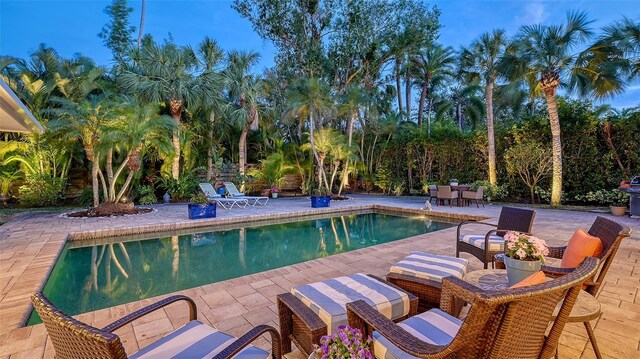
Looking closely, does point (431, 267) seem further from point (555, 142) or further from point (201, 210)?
point (555, 142)

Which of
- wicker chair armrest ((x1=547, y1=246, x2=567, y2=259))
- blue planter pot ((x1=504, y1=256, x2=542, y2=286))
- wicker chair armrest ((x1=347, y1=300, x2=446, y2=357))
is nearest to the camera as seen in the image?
wicker chair armrest ((x1=347, y1=300, x2=446, y2=357))

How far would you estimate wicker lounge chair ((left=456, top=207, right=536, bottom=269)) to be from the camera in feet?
11.3

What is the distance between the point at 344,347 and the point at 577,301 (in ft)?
5.75

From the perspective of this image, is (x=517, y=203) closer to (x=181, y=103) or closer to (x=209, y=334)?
(x=209, y=334)

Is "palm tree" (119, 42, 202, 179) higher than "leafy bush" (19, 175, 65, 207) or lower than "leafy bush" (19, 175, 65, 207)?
higher

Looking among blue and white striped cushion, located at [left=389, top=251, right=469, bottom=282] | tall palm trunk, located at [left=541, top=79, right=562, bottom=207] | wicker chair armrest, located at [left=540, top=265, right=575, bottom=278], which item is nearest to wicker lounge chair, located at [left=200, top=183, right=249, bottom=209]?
blue and white striped cushion, located at [left=389, top=251, right=469, bottom=282]

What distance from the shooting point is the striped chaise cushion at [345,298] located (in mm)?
1826

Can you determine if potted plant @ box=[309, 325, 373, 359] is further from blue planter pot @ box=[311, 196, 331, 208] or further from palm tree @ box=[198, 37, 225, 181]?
palm tree @ box=[198, 37, 225, 181]

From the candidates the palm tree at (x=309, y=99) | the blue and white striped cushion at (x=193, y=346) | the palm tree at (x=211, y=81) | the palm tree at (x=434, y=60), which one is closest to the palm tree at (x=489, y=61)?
the palm tree at (x=434, y=60)

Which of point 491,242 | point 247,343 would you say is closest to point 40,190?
point 247,343

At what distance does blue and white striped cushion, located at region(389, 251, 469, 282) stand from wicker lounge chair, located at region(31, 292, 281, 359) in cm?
150

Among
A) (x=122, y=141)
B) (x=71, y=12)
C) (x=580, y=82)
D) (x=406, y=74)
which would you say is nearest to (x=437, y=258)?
(x=122, y=141)

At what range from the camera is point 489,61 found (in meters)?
10.9

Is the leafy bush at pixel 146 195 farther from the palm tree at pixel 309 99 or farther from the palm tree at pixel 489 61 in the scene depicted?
the palm tree at pixel 489 61
